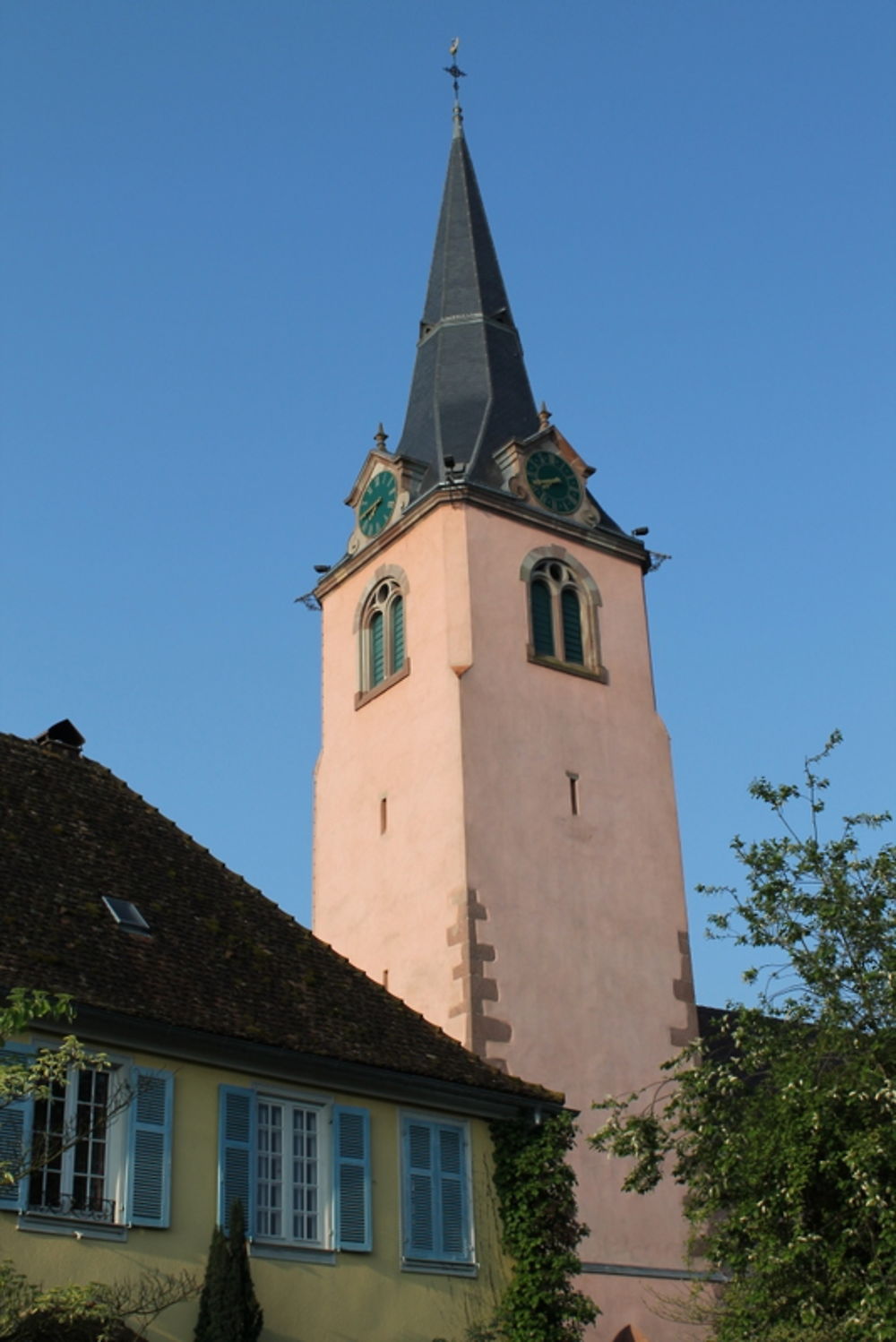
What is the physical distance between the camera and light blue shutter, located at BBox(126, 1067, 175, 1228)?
17.2 m

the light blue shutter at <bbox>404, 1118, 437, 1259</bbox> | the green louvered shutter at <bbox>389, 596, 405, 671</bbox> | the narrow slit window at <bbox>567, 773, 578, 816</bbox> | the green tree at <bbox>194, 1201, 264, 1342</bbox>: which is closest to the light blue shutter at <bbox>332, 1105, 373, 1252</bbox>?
the light blue shutter at <bbox>404, 1118, 437, 1259</bbox>

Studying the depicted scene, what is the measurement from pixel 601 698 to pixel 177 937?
13391 millimetres

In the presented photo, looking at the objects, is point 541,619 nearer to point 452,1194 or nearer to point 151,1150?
point 452,1194

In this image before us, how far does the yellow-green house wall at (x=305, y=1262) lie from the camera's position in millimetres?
16609

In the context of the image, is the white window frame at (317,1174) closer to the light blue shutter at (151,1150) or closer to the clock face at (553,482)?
the light blue shutter at (151,1150)

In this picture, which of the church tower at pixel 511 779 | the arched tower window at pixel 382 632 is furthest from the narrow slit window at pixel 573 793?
the arched tower window at pixel 382 632

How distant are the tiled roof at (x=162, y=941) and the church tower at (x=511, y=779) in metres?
5.78

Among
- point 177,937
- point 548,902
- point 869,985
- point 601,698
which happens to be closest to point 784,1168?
point 869,985

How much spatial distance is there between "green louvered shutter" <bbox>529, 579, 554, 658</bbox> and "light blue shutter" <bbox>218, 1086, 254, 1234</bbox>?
561 inches

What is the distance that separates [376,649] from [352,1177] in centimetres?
1523

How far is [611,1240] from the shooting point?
26.5 metres

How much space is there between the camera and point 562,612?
32469 mm

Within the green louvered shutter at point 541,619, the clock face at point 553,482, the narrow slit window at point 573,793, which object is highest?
the clock face at point 553,482

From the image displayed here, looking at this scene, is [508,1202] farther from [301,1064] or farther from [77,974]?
[77,974]
